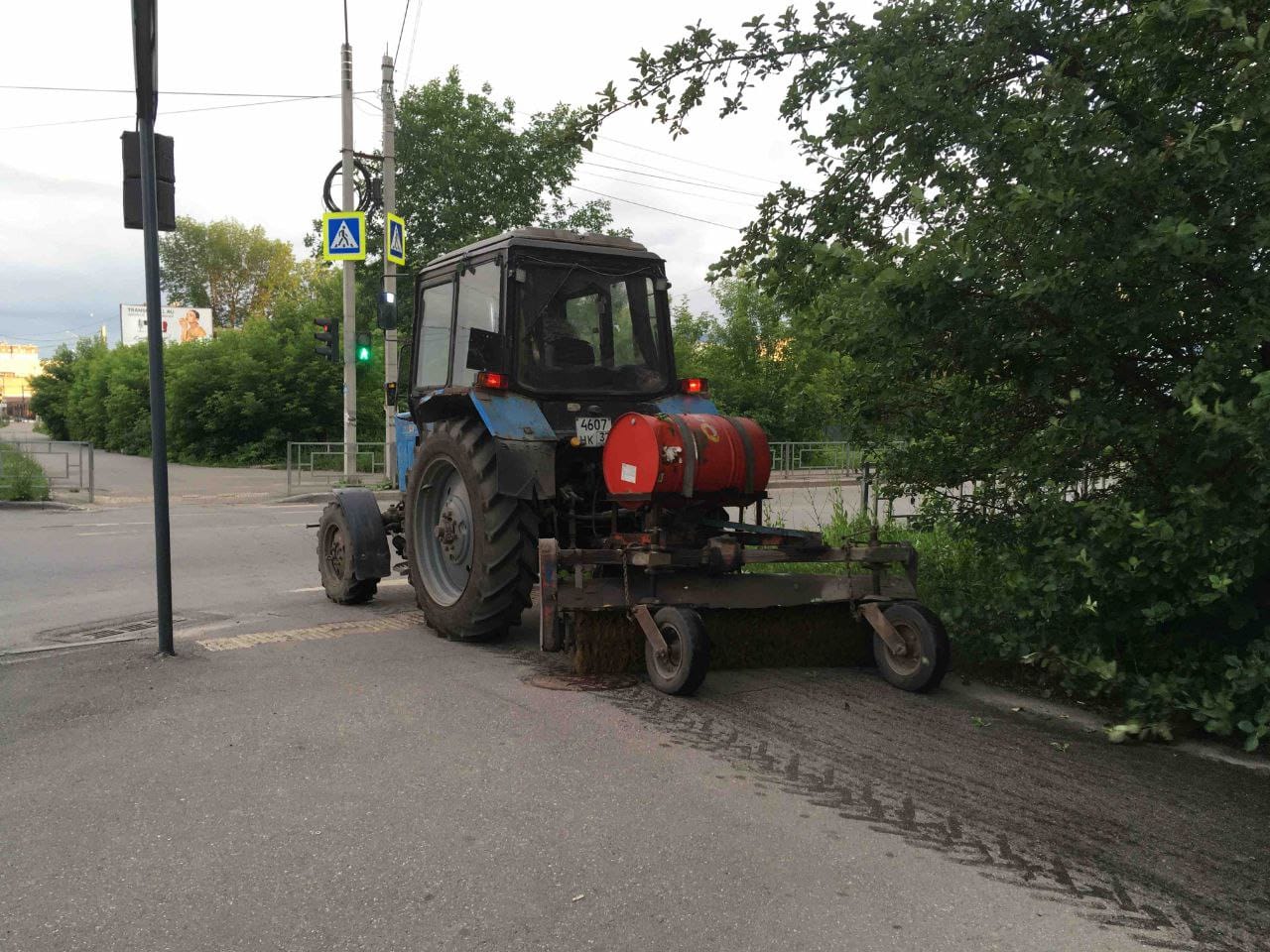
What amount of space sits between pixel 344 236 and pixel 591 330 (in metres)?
14.4

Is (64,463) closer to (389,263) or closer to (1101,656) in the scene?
(389,263)

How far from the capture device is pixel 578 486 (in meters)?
6.40

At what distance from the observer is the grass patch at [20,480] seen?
18.2 metres

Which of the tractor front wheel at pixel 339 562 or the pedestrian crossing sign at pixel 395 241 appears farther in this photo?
the pedestrian crossing sign at pixel 395 241

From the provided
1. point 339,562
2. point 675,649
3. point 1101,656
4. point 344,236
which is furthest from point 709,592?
point 344,236

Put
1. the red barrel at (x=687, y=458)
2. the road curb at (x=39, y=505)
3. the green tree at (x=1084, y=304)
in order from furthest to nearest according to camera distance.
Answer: the road curb at (x=39, y=505) < the red barrel at (x=687, y=458) < the green tree at (x=1084, y=304)

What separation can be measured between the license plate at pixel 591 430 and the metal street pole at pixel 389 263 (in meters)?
13.3

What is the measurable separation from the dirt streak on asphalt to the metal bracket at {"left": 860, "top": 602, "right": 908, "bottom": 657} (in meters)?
0.22

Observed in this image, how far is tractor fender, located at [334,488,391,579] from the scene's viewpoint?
297 inches

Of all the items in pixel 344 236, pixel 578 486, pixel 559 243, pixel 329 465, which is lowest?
pixel 329 465

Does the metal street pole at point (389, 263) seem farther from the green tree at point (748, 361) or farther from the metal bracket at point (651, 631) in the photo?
the metal bracket at point (651, 631)

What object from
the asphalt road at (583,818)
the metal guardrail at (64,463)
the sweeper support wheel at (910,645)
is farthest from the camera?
the metal guardrail at (64,463)

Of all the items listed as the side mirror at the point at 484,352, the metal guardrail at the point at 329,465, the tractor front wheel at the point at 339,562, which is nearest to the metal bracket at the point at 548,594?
the side mirror at the point at 484,352

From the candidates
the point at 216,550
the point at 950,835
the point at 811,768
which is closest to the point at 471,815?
the point at 811,768
